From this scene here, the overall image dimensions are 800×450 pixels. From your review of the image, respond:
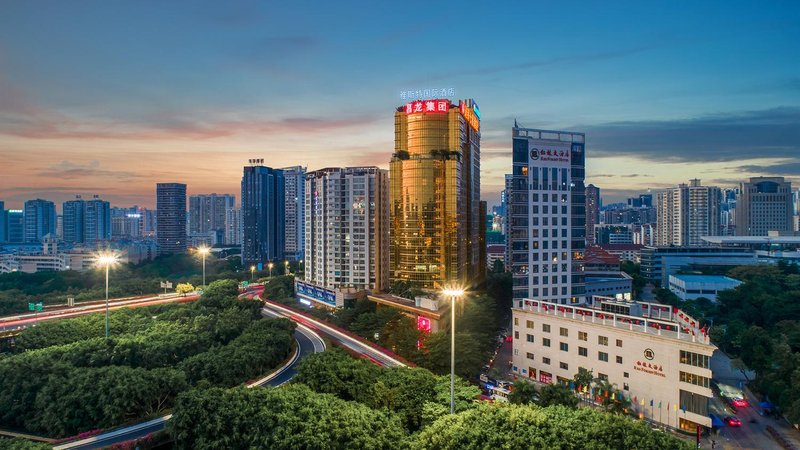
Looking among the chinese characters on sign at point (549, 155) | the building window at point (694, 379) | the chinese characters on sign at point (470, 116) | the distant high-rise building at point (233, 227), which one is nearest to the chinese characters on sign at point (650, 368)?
the building window at point (694, 379)

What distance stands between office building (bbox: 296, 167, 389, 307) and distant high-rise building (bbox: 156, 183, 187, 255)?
68.0 meters

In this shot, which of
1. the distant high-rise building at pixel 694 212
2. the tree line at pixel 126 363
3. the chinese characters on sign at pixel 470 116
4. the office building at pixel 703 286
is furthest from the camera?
the distant high-rise building at pixel 694 212

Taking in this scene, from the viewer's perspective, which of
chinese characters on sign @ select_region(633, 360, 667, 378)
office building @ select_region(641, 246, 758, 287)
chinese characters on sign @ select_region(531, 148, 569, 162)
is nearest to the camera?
chinese characters on sign @ select_region(633, 360, 667, 378)

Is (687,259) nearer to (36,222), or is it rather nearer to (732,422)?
(732,422)

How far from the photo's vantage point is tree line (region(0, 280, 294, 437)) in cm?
1884

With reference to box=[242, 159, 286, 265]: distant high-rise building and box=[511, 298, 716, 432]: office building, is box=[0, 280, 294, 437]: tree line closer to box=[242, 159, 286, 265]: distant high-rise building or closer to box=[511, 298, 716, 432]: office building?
box=[511, 298, 716, 432]: office building

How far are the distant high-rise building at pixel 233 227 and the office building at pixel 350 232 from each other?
350 ft

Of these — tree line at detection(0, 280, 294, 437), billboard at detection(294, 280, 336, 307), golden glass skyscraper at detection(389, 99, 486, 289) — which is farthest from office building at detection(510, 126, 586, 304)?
tree line at detection(0, 280, 294, 437)

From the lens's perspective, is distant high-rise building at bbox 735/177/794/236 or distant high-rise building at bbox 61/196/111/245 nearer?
distant high-rise building at bbox 735/177/794/236

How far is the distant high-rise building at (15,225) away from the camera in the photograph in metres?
117

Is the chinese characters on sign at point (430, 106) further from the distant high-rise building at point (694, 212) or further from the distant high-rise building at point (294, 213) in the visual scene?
the distant high-rise building at point (694, 212)

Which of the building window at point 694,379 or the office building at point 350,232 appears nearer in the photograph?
the building window at point 694,379

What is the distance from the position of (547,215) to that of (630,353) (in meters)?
17.0

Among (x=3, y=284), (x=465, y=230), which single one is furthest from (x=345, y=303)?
(x=3, y=284)
